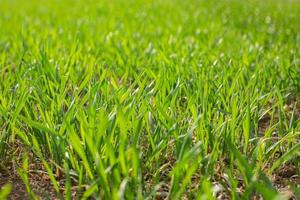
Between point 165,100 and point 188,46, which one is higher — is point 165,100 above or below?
above

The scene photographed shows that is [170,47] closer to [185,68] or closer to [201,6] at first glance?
[185,68]

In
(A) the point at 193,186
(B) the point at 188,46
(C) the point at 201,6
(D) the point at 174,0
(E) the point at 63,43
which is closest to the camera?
(A) the point at 193,186

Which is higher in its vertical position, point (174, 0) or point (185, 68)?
point (185, 68)

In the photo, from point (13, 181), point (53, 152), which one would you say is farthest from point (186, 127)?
point (13, 181)

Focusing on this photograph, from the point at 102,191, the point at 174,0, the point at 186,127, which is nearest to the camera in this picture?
the point at 102,191

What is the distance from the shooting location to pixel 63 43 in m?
4.13

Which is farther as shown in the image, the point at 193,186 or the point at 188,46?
the point at 188,46

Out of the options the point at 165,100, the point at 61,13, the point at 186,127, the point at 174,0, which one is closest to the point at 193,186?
the point at 186,127

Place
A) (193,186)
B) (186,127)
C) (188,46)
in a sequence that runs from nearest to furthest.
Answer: (193,186) → (186,127) → (188,46)

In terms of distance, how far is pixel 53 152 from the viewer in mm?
1912

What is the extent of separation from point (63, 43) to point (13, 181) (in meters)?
2.37

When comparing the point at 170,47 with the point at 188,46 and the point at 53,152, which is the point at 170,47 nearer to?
the point at 188,46

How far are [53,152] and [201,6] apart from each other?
6.75 metres

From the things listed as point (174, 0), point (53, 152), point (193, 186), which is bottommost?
point (174, 0)
